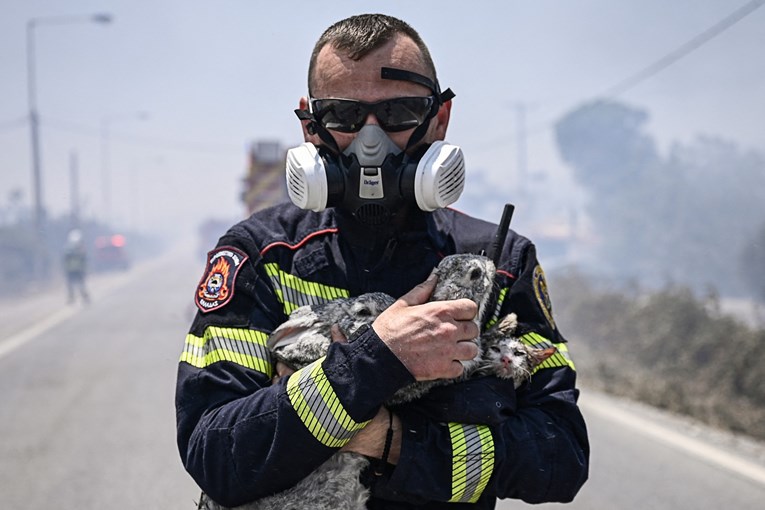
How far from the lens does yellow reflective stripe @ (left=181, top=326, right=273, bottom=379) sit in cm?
190

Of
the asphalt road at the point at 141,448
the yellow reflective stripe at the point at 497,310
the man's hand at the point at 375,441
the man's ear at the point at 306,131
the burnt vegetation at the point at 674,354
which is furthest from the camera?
the burnt vegetation at the point at 674,354

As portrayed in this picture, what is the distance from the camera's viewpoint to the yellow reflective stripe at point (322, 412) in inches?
69.2

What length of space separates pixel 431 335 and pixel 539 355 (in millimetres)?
361

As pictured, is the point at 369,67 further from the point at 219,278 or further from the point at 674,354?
the point at 674,354

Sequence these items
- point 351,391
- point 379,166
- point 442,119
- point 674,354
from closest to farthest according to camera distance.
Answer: point 351,391
point 379,166
point 442,119
point 674,354

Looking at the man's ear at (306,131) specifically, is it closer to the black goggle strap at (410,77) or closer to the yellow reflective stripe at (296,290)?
the black goggle strap at (410,77)

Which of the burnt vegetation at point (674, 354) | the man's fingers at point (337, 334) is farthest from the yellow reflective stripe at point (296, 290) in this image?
the burnt vegetation at point (674, 354)

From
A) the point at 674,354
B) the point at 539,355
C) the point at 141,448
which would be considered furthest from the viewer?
the point at 674,354

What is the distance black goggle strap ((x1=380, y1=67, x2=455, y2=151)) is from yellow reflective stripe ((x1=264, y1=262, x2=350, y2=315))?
454 millimetres

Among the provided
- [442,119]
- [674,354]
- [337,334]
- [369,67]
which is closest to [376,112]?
[369,67]

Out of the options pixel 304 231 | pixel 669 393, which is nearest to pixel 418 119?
pixel 304 231

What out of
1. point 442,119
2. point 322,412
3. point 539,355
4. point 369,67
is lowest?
point 322,412

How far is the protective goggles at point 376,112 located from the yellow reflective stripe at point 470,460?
0.81 metres

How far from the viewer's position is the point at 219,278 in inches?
79.0
